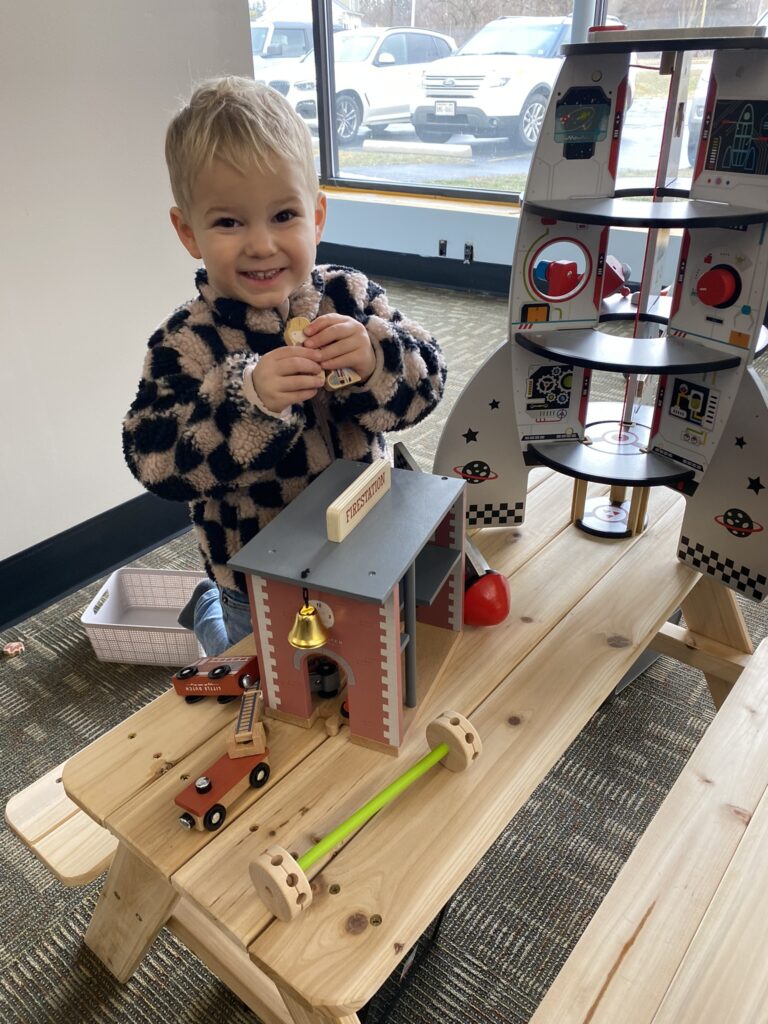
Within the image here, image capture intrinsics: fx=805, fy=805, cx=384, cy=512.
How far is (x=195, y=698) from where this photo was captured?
0.93 metres

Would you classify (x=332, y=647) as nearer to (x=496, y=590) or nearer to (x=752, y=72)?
(x=496, y=590)

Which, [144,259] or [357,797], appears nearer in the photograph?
[357,797]

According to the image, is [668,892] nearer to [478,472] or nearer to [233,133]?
[478,472]

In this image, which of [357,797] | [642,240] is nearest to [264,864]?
[357,797]

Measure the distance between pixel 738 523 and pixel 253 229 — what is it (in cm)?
77

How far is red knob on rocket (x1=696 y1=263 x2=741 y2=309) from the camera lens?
3.43 feet

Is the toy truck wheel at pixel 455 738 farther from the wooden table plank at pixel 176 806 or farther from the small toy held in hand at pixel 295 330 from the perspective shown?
the small toy held in hand at pixel 295 330

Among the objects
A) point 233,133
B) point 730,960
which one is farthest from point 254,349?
point 730,960

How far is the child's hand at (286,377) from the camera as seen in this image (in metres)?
0.87

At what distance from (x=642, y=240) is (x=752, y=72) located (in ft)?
9.47

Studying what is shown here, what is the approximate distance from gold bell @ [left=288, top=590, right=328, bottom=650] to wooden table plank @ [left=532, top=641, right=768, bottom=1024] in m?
0.39

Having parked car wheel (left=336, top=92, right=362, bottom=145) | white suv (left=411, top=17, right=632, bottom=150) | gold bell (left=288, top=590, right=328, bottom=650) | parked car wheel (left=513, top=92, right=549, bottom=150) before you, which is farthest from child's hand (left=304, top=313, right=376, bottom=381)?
parked car wheel (left=336, top=92, right=362, bottom=145)

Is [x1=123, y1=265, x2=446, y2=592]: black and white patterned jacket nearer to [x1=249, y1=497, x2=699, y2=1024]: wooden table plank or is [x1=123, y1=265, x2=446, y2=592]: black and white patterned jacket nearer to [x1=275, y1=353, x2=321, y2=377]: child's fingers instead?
[x1=275, y1=353, x2=321, y2=377]: child's fingers

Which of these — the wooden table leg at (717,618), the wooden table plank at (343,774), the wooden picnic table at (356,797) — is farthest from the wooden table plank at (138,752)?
the wooden table leg at (717,618)
